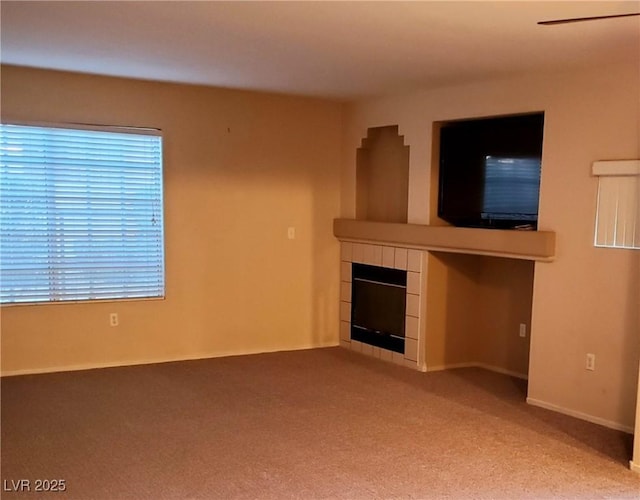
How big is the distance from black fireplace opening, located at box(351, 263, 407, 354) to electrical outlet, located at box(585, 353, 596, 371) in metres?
1.60

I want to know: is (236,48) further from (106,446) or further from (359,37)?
(106,446)

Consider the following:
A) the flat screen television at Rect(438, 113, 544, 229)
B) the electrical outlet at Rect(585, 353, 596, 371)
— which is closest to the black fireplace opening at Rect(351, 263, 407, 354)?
the flat screen television at Rect(438, 113, 544, 229)

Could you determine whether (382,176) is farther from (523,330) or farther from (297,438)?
(297,438)

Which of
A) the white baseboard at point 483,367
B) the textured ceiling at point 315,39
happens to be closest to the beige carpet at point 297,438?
the white baseboard at point 483,367

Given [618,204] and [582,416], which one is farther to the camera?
[582,416]

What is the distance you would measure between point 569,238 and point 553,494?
168cm

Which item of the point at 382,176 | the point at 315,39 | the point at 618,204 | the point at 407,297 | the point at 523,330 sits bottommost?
the point at 523,330

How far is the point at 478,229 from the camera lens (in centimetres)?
439

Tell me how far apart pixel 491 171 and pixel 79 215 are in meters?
3.18

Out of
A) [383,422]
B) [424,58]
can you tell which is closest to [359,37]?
[424,58]

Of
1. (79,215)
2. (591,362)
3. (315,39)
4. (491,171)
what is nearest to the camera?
(315,39)

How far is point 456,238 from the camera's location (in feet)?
14.9

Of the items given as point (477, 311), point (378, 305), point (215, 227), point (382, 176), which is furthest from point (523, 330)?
point (215, 227)

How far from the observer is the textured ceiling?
2.72 metres
